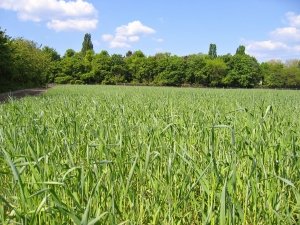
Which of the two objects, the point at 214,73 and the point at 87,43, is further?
the point at 87,43

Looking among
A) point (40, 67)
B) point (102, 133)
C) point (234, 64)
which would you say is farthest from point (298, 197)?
point (234, 64)

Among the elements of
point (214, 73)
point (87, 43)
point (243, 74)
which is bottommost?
point (243, 74)

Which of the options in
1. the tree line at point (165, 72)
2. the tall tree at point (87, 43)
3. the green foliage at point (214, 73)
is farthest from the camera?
the tall tree at point (87, 43)

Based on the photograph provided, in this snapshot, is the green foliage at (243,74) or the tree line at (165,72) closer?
the tree line at (165,72)

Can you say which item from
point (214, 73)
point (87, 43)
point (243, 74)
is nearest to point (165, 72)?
point (214, 73)

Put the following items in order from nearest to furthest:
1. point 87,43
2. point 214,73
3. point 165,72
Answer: point 165,72 → point 214,73 → point 87,43

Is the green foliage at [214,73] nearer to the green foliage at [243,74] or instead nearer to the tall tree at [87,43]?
the green foliage at [243,74]

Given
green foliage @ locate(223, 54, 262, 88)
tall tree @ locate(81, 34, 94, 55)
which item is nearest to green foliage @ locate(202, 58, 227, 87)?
green foliage @ locate(223, 54, 262, 88)

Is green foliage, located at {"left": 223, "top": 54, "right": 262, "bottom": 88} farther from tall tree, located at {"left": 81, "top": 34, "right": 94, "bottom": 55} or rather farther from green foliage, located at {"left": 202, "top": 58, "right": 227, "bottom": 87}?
tall tree, located at {"left": 81, "top": 34, "right": 94, "bottom": 55}

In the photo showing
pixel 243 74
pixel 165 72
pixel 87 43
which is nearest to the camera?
pixel 165 72

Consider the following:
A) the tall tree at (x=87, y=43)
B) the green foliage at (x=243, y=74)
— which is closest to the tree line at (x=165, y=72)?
the green foliage at (x=243, y=74)

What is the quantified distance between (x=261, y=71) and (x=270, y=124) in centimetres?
7408

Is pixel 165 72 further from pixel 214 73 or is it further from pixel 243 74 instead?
pixel 243 74

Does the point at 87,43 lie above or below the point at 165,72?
above
